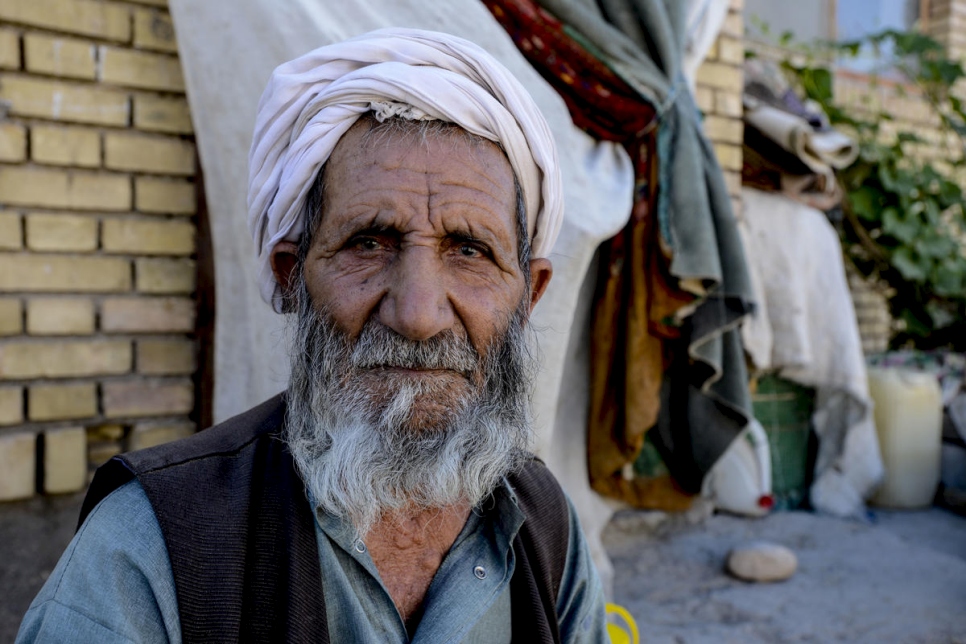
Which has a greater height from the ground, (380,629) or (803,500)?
(380,629)

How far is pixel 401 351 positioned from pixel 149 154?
1.74 m

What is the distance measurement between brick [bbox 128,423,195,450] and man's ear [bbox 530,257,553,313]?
1506 millimetres

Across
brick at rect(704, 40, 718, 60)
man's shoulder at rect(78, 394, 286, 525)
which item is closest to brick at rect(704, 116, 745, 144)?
brick at rect(704, 40, 718, 60)

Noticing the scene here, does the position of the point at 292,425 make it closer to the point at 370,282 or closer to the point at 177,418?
the point at 370,282

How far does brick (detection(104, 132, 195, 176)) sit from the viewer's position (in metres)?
2.57

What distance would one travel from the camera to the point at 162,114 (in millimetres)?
2654

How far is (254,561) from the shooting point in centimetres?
123

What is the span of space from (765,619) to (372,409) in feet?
8.21

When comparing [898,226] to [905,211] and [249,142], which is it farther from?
[249,142]

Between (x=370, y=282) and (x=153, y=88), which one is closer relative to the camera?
(x=370, y=282)

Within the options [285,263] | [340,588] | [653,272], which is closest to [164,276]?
[285,263]

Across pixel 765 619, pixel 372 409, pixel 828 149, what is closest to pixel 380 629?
pixel 372 409

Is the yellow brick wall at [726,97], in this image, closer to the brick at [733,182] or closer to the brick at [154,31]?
the brick at [733,182]

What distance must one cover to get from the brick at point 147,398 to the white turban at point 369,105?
1.27 metres
